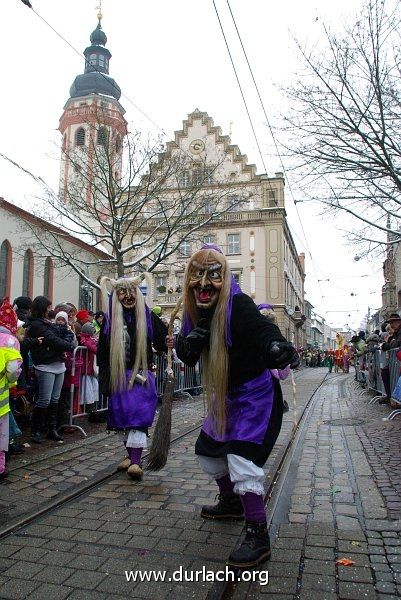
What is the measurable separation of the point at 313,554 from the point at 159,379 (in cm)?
759

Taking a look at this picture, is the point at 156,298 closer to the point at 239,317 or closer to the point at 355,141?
the point at 355,141

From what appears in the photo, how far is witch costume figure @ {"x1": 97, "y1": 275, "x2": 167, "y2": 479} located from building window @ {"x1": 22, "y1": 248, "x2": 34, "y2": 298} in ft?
86.4

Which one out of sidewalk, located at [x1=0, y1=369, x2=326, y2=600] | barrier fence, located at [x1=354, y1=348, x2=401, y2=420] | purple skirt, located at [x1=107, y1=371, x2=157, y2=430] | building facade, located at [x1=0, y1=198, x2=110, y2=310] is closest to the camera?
sidewalk, located at [x1=0, y1=369, x2=326, y2=600]

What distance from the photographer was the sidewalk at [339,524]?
2.53 meters

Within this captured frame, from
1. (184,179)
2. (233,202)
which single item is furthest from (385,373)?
(184,179)

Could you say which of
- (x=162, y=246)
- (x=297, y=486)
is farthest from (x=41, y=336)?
(x=162, y=246)

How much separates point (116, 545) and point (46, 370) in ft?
11.5

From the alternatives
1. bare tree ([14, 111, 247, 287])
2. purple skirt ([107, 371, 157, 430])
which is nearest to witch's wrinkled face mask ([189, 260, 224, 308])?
purple skirt ([107, 371, 157, 430])

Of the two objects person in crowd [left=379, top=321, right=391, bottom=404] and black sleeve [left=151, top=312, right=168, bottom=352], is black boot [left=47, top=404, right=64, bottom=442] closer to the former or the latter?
black sleeve [left=151, top=312, right=168, bottom=352]

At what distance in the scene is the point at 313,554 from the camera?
9.48 ft

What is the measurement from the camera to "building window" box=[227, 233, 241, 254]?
45.9 metres

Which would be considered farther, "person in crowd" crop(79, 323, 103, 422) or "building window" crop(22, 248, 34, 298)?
"building window" crop(22, 248, 34, 298)

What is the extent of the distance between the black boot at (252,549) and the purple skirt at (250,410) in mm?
519

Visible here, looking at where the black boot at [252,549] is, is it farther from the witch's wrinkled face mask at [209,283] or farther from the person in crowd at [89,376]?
the person in crowd at [89,376]
